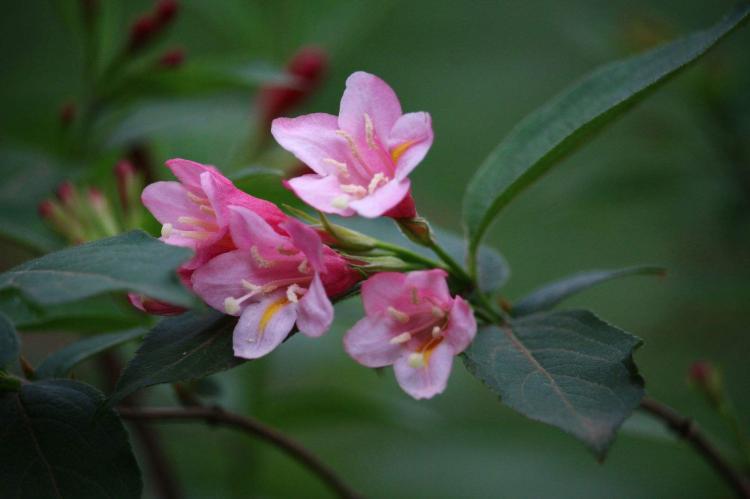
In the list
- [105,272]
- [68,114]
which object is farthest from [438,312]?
[68,114]

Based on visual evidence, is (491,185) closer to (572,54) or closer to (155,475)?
(155,475)

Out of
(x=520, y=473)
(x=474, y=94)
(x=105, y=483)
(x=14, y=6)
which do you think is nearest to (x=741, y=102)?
(x=520, y=473)

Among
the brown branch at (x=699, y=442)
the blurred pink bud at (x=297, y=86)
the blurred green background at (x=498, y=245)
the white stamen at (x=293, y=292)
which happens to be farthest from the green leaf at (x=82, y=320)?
the blurred pink bud at (x=297, y=86)

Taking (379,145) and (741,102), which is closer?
(379,145)

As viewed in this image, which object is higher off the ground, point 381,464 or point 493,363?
point 493,363

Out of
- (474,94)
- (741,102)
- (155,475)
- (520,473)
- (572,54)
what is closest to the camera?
(155,475)

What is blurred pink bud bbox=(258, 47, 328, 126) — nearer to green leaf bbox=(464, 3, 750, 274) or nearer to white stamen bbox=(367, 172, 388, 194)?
green leaf bbox=(464, 3, 750, 274)

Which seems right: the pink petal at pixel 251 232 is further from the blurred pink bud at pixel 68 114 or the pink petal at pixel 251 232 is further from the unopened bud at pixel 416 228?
the blurred pink bud at pixel 68 114
